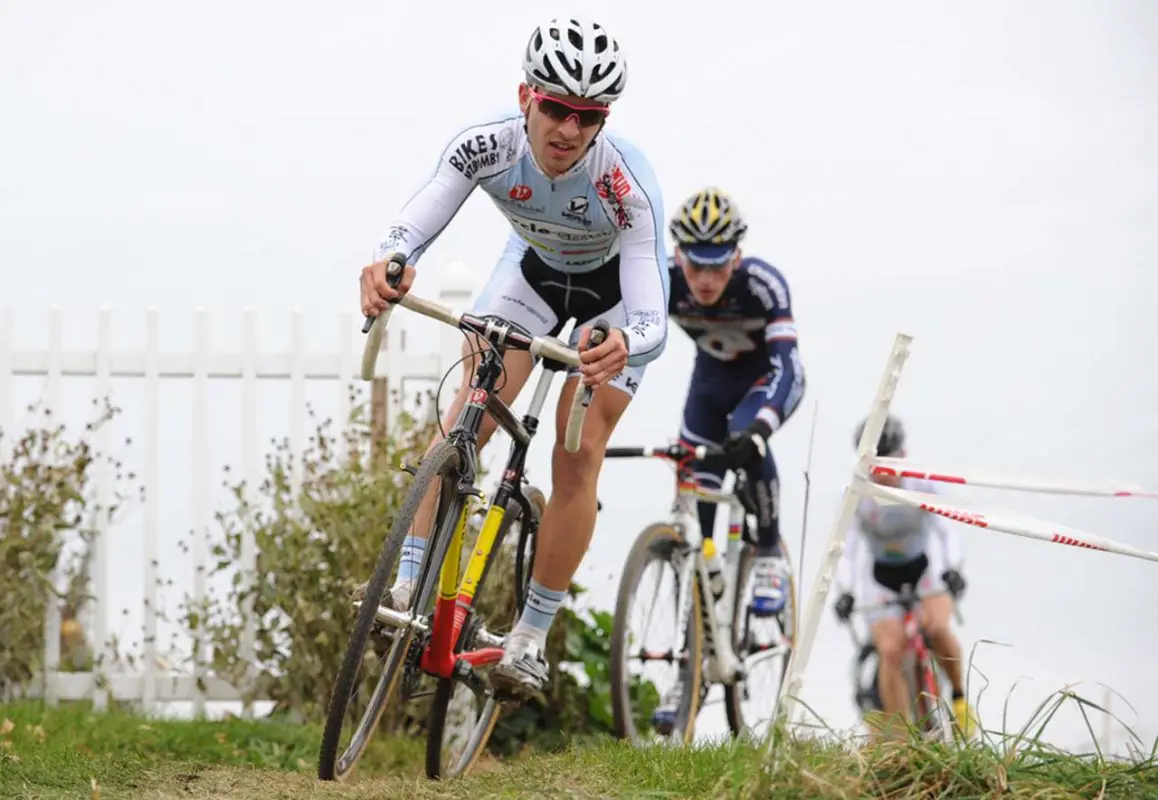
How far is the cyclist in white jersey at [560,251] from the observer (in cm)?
624

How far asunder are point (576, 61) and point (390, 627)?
2205 millimetres

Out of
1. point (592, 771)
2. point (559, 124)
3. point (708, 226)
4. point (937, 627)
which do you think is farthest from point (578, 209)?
point (937, 627)

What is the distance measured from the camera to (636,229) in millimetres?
6637

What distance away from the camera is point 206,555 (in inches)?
411

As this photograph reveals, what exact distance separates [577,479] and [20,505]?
4.39m

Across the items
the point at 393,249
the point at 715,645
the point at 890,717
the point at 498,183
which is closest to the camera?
the point at 890,717

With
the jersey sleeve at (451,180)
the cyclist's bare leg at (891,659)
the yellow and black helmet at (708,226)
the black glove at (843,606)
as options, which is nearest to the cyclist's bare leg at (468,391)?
the jersey sleeve at (451,180)

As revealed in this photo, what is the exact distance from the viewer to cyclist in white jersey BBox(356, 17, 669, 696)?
6242 mm

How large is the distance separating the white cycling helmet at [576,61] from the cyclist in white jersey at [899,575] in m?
4.54

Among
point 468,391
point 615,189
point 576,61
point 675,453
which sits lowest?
point 675,453

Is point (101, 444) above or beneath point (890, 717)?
above

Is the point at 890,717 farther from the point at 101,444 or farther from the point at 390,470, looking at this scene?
the point at 101,444

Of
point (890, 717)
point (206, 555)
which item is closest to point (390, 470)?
point (206, 555)

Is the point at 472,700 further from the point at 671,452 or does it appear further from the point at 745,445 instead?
the point at 745,445
